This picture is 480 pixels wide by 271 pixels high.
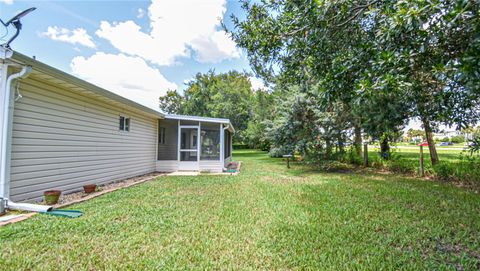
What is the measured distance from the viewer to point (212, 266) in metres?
2.23

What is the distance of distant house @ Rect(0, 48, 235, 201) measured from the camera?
3752 millimetres

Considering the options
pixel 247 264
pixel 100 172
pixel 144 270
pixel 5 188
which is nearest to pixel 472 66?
pixel 247 264

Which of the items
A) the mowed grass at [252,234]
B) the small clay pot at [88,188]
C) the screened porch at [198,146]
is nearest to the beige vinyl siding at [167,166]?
the screened porch at [198,146]

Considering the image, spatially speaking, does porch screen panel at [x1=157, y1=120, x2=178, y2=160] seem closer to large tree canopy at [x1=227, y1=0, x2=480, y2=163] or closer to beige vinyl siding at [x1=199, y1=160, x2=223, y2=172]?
beige vinyl siding at [x1=199, y1=160, x2=223, y2=172]

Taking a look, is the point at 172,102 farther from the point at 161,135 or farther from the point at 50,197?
the point at 50,197

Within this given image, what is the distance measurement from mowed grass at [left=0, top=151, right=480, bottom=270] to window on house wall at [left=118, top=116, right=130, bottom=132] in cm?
315

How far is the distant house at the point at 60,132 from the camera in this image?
12.3ft

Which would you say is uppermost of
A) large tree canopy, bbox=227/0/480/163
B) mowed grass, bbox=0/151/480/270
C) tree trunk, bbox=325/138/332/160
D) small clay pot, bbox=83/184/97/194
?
large tree canopy, bbox=227/0/480/163

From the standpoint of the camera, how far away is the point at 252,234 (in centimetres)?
300

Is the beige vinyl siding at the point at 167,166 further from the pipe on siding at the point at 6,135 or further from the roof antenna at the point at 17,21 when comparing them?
the roof antenna at the point at 17,21

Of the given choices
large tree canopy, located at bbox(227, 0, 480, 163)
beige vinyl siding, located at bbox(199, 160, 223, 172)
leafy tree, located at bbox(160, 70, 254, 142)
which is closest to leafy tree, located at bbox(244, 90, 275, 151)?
leafy tree, located at bbox(160, 70, 254, 142)

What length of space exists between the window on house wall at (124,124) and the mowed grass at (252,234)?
315 centimetres

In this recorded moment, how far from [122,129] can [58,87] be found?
8.85ft

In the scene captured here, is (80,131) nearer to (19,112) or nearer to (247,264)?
(19,112)
